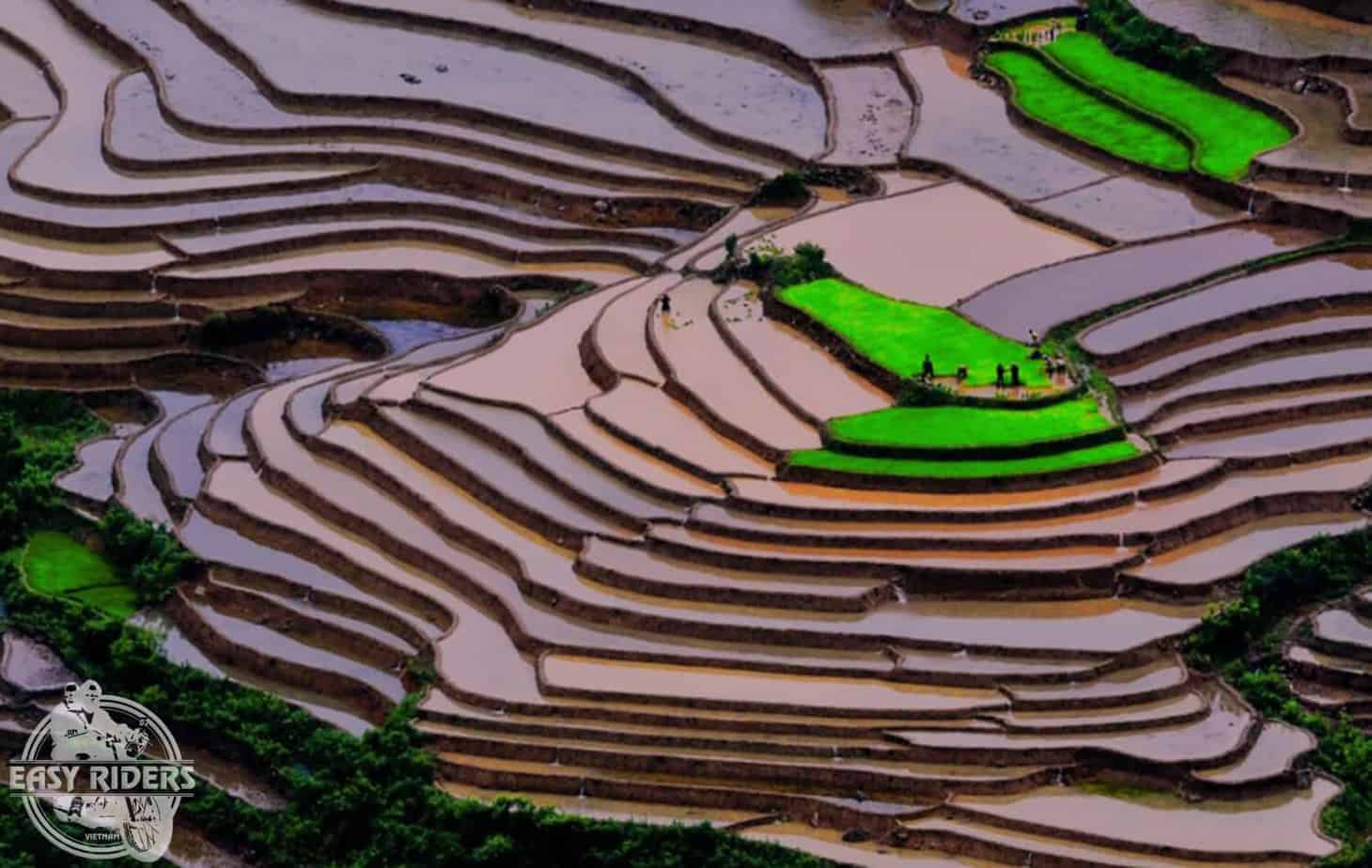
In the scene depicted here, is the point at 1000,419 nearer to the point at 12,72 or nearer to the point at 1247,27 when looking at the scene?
the point at 1247,27

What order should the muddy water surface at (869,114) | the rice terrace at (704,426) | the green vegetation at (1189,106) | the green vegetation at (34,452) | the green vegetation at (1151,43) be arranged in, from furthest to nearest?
the green vegetation at (1151,43)
the muddy water surface at (869,114)
the green vegetation at (1189,106)
the green vegetation at (34,452)
the rice terrace at (704,426)

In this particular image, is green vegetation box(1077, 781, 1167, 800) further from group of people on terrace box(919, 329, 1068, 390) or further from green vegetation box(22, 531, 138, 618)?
green vegetation box(22, 531, 138, 618)

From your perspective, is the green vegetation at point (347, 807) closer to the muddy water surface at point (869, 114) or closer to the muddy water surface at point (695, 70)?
the muddy water surface at point (869, 114)

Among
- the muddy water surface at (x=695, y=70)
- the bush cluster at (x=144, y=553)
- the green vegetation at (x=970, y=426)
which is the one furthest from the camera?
the muddy water surface at (x=695, y=70)

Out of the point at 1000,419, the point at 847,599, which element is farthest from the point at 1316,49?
the point at 847,599

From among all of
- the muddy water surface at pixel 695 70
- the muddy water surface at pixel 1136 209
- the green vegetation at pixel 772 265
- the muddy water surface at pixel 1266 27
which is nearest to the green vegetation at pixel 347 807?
the green vegetation at pixel 772 265
